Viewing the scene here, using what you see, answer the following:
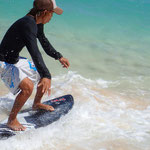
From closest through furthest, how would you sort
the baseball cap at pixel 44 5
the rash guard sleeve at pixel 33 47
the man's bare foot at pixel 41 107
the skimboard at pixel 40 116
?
the rash guard sleeve at pixel 33 47 < the baseball cap at pixel 44 5 < the skimboard at pixel 40 116 < the man's bare foot at pixel 41 107

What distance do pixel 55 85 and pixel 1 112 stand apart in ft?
6.05

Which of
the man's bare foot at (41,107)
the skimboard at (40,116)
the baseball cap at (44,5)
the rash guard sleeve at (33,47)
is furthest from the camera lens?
the man's bare foot at (41,107)

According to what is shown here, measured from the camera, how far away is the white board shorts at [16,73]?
3273mm

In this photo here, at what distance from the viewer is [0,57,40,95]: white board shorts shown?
3.27 meters

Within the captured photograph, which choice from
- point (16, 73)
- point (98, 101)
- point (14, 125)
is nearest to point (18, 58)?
point (16, 73)

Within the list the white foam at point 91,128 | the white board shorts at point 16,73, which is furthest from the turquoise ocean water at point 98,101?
the white board shorts at point 16,73

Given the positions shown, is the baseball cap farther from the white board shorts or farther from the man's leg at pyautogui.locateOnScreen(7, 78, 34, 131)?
the man's leg at pyautogui.locateOnScreen(7, 78, 34, 131)

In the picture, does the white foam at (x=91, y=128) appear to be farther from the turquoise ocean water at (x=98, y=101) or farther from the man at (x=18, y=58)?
the man at (x=18, y=58)

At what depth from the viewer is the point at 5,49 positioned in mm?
3318

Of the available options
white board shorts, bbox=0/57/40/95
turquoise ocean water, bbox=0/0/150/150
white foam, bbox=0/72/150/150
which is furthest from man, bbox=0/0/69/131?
turquoise ocean water, bbox=0/0/150/150

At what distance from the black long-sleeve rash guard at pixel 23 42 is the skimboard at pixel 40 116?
0.94 meters

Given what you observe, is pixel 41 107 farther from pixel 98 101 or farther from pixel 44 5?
pixel 44 5

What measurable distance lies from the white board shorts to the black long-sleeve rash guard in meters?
0.09

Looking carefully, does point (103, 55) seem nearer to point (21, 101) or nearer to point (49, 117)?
point (49, 117)
